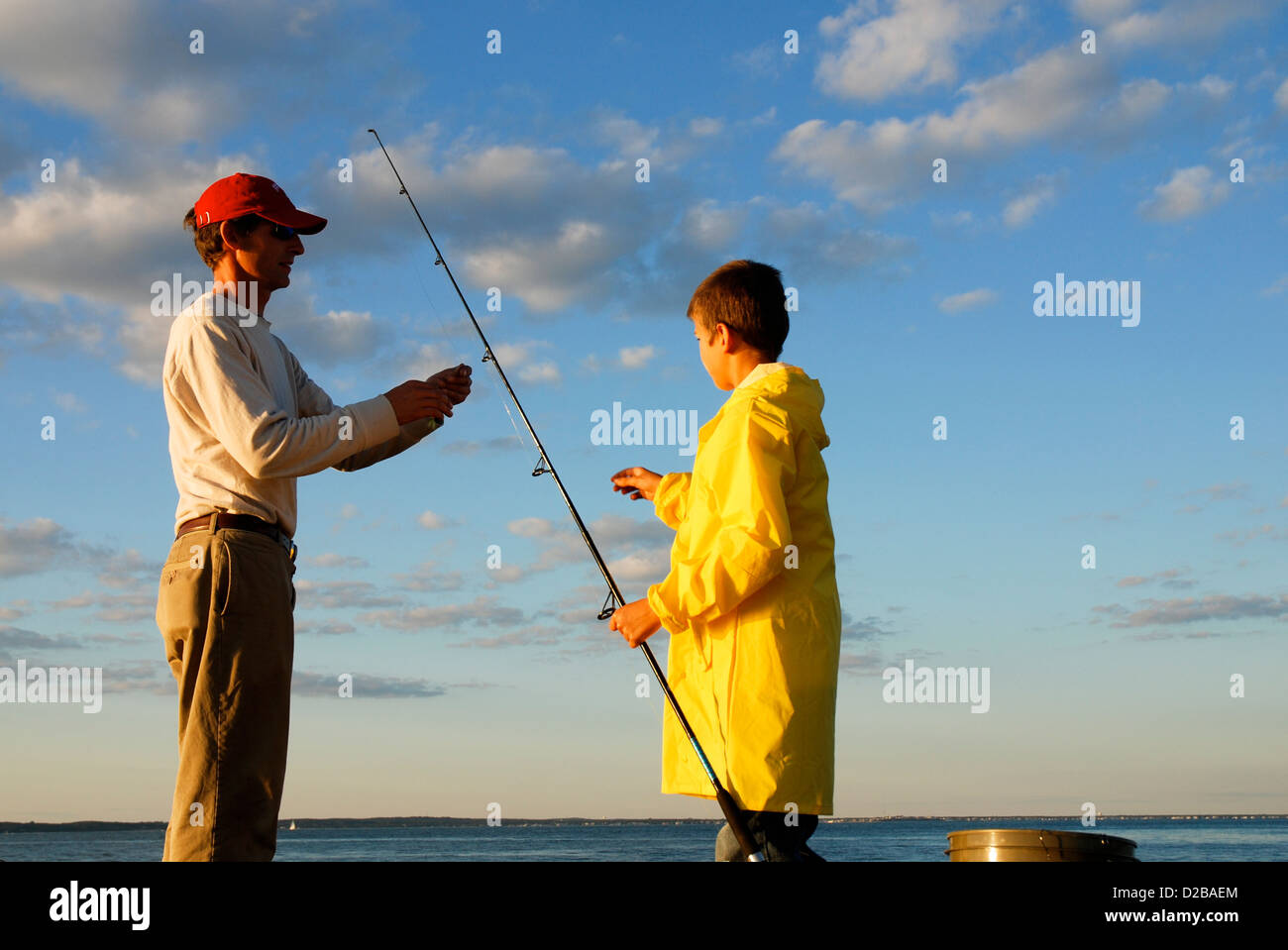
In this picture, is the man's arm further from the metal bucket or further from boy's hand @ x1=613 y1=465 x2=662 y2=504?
the metal bucket

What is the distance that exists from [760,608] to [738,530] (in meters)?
0.22

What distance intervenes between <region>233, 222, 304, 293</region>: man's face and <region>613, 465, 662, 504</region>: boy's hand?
46.4 inches

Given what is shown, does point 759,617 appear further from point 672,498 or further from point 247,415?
point 247,415

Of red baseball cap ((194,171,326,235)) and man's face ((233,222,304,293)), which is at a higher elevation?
red baseball cap ((194,171,326,235))

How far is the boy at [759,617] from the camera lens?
2770mm

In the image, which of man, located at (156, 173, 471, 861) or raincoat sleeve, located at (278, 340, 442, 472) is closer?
man, located at (156, 173, 471, 861)

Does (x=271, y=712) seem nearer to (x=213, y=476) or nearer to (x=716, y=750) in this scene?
(x=213, y=476)

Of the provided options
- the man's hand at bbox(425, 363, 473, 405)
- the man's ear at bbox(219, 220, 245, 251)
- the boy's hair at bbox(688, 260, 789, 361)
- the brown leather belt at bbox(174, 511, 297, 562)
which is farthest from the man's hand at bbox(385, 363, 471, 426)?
the boy's hair at bbox(688, 260, 789, 361)

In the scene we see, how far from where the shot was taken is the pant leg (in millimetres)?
2750

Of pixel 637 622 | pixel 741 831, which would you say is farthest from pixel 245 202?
pixel 741 831

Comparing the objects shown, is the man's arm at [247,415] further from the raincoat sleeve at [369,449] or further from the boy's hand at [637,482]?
the boy's hand at [637,482]

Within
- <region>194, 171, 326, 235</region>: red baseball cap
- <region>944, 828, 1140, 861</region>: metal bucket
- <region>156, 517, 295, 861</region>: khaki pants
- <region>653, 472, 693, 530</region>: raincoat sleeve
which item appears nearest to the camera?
<region>156, 517, 295, 861</region>: khaki pants

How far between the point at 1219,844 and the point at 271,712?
200ft
